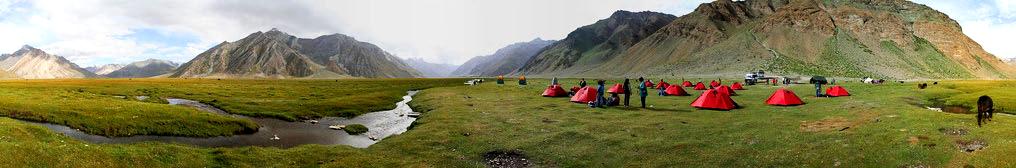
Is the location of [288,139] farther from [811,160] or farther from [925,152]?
[925,152]

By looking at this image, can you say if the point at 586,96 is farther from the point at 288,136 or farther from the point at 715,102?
the point at 288,136

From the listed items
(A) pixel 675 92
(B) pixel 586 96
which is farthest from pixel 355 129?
(A) pixel 675 92

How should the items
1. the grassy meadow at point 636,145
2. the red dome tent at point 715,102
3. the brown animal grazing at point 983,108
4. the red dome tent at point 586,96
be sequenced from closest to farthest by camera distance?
the grassy meadow at point 636,145
the brown animal grazing at point 983,108
the red dome tent at point 715,102
the red dome tent at point 586,96

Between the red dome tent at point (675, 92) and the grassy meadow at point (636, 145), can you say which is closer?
the grassy meadow at point (636, 145)

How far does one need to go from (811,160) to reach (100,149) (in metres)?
24.9

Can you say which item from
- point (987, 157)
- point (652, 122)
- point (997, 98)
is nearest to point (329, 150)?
point (652, 122)

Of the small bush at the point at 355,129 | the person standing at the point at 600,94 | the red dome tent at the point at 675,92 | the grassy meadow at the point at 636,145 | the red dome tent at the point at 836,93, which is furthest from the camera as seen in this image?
the red dome tent at the point at 675,92

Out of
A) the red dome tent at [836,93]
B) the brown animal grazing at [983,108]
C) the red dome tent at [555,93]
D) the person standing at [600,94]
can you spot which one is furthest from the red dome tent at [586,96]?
the brown animal grazing at [983,108]

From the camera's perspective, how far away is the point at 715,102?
39156mm

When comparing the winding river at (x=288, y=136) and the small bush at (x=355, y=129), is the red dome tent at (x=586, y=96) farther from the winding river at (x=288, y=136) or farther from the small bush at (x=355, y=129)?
the small bush at (x=355, y=129)

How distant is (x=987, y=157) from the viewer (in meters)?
17.3

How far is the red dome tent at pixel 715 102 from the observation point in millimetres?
38688

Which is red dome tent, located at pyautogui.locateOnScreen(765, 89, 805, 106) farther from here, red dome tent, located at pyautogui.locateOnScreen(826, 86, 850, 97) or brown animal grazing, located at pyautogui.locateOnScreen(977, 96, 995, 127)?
brown animal grazing, located at pyautogui.locateOnScreen(977, 96, 995, 127)

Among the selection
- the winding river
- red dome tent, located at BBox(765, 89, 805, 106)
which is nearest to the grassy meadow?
the winding river
